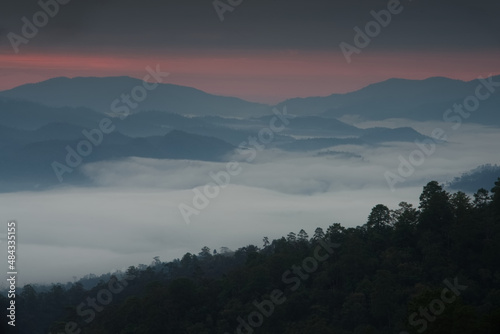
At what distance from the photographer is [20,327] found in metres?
35.0

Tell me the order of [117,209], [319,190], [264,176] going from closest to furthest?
[117,209] → [319,190] → [264,176]

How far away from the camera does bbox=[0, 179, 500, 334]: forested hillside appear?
76.3ft

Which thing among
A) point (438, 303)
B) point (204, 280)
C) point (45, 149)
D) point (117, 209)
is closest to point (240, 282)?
point (204, 280)

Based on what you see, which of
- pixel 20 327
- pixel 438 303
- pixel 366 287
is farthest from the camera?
pixel 20 327

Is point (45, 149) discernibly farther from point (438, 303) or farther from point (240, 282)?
point (438, 303)

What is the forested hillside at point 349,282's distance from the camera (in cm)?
2325

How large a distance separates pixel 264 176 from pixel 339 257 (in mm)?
160722

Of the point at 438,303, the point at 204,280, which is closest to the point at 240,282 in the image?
the point at 204,280

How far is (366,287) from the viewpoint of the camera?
24484mm

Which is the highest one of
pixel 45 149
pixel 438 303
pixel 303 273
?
pixel 45 149

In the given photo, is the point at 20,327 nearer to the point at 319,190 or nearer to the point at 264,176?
the point at 319,190

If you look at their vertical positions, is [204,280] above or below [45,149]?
below

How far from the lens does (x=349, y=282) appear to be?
25828 mm

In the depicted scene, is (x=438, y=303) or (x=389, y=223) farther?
(x=389, y=223)
